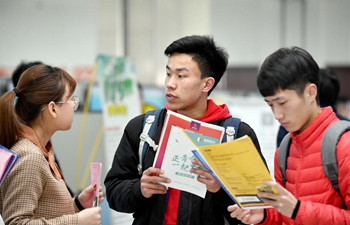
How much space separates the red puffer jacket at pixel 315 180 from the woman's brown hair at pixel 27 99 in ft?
3.22

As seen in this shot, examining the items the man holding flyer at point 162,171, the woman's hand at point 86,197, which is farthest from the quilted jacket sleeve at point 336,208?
the woman's hand at point 86,197

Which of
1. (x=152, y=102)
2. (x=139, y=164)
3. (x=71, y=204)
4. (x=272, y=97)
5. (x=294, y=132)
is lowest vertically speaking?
(x=152, y=102)

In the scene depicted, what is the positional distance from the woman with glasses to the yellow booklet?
0.56 meters

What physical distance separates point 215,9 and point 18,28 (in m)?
4.15

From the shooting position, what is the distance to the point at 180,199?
2.10 metres

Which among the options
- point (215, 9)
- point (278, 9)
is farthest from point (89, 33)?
point (278, 9)

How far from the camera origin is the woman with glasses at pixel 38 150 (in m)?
1.89

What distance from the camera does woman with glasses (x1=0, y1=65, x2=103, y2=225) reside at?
1.89 metres

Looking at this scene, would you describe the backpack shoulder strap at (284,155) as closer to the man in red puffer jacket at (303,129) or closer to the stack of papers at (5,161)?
the man in red puffer jacket at (303,129)

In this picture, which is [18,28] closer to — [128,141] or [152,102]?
[152,102]

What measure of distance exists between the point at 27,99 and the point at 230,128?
2.72ft

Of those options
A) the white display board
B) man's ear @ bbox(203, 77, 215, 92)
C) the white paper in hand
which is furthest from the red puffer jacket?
the white display board

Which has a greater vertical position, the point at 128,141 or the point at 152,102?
the point at 128,141

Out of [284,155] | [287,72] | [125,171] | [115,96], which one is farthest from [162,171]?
[115,96]
